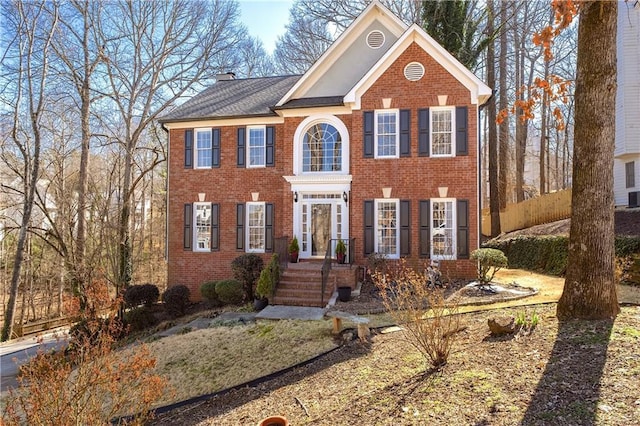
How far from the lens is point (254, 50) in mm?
27531

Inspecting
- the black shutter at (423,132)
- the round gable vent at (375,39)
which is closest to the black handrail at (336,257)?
the black shutter at (423,132)

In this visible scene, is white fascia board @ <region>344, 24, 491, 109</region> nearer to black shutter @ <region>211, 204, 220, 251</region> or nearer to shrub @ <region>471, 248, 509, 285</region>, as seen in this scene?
shrub @ <region>471, 248, 509, 285</region>

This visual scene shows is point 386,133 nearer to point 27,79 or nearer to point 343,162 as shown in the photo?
point 343,162

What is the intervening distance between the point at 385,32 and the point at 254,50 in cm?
1561

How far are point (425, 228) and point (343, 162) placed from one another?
3535 millimetres

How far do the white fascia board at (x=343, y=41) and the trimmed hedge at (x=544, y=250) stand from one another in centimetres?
940

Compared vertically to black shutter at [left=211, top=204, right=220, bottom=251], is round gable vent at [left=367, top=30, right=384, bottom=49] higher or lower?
higher

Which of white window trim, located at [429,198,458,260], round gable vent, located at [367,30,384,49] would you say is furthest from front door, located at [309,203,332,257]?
round gable vent, located at [367,30,384,49]

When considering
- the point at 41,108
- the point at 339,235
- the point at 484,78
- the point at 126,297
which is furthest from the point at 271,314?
the point at 484,78

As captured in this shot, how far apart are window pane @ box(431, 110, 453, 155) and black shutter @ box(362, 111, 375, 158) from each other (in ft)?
6.43

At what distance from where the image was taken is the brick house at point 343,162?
495 inches

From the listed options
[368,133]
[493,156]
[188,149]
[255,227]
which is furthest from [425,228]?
[493,156]

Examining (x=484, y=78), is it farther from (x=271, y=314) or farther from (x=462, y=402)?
(x=462, y=402)

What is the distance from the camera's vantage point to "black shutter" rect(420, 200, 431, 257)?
498 inches
